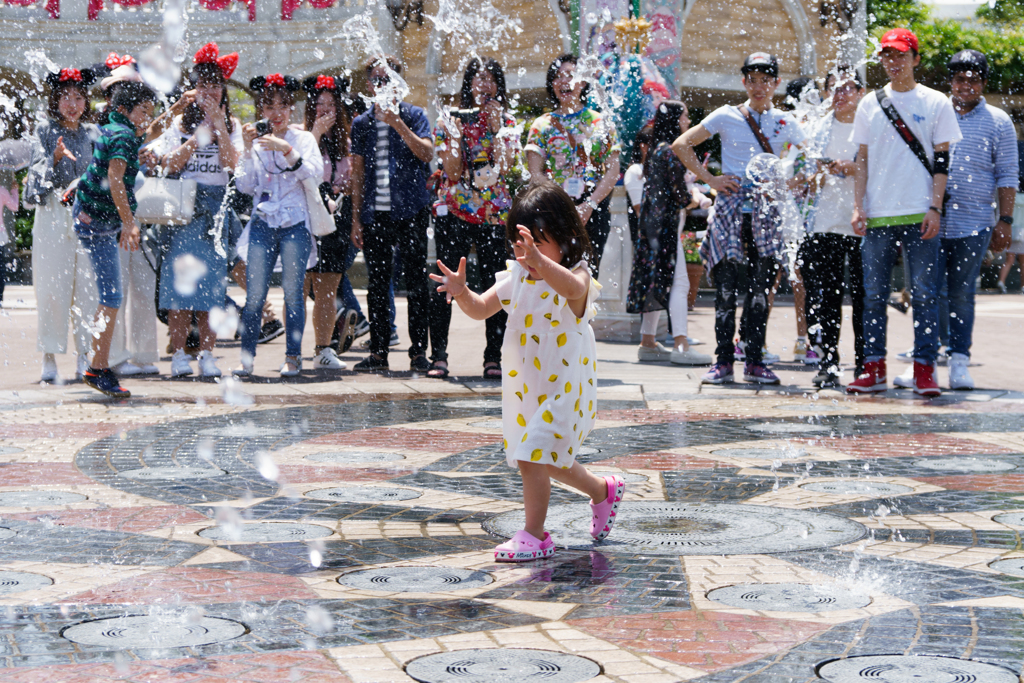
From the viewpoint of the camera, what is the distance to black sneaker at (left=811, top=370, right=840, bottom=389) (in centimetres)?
754

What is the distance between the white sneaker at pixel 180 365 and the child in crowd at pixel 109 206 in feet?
3.01

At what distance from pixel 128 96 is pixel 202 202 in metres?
0.97

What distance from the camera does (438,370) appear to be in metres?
8.06

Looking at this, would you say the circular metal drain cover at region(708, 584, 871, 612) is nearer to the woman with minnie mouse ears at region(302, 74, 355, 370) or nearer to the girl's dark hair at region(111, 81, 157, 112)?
the girl's dark hair at region(111, 81, 157, 112)

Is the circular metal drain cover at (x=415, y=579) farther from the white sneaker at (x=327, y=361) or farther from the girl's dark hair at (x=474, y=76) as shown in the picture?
the white sneaker at (x=327, y=361)

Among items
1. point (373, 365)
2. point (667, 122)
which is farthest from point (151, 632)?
point (667, 122)

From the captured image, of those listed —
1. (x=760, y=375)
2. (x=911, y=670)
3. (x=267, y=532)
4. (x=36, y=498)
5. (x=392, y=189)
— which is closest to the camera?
(x=911, y=670)

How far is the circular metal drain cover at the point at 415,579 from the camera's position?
123 inches

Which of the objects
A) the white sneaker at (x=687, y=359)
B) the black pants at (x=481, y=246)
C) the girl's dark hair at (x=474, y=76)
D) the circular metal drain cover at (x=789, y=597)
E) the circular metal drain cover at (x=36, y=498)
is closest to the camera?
the circular metal drain cover at (x=789, y=597)

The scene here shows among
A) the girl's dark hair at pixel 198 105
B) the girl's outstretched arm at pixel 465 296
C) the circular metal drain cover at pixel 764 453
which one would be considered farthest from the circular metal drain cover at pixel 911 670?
the girl's dark hair at pixel 198 105

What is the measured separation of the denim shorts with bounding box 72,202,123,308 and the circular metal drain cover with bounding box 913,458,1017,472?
444cm

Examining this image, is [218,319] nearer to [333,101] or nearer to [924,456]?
[333,101]

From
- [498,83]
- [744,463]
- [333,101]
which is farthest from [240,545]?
[333,101]

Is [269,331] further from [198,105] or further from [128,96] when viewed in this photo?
[128,96]
